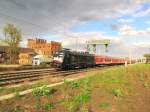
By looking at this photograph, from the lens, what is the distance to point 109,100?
35.0ft

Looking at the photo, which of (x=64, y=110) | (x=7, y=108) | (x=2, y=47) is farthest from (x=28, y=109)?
(x=2, y=47)

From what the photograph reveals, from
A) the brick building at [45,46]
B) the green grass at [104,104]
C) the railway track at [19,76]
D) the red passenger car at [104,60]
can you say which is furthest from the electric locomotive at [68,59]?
the brick building at [45,46]

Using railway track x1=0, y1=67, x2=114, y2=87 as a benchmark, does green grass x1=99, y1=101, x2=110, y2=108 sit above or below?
below

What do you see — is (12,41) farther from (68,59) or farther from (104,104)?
(104,104)

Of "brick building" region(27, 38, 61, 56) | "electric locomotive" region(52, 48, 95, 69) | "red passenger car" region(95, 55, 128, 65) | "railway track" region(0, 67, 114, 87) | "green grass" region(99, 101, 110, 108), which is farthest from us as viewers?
"brick building" region(27, 38, 61, 56)

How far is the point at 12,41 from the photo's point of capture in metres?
65.1

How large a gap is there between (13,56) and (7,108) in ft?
191

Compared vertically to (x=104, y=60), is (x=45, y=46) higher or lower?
higher

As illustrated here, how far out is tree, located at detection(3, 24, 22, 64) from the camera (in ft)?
210

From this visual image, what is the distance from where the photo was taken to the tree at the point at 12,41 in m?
64.0

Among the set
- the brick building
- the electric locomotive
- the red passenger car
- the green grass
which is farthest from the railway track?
the brick building

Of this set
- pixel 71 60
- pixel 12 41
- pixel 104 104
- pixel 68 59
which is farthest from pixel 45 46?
pixel 104 104

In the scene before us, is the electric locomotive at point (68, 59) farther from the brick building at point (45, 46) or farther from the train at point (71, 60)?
the brick building at point (45, 46)

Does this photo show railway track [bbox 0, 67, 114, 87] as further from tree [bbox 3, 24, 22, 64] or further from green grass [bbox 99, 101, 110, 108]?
tree [bbox 3, 24, 22, 64]
